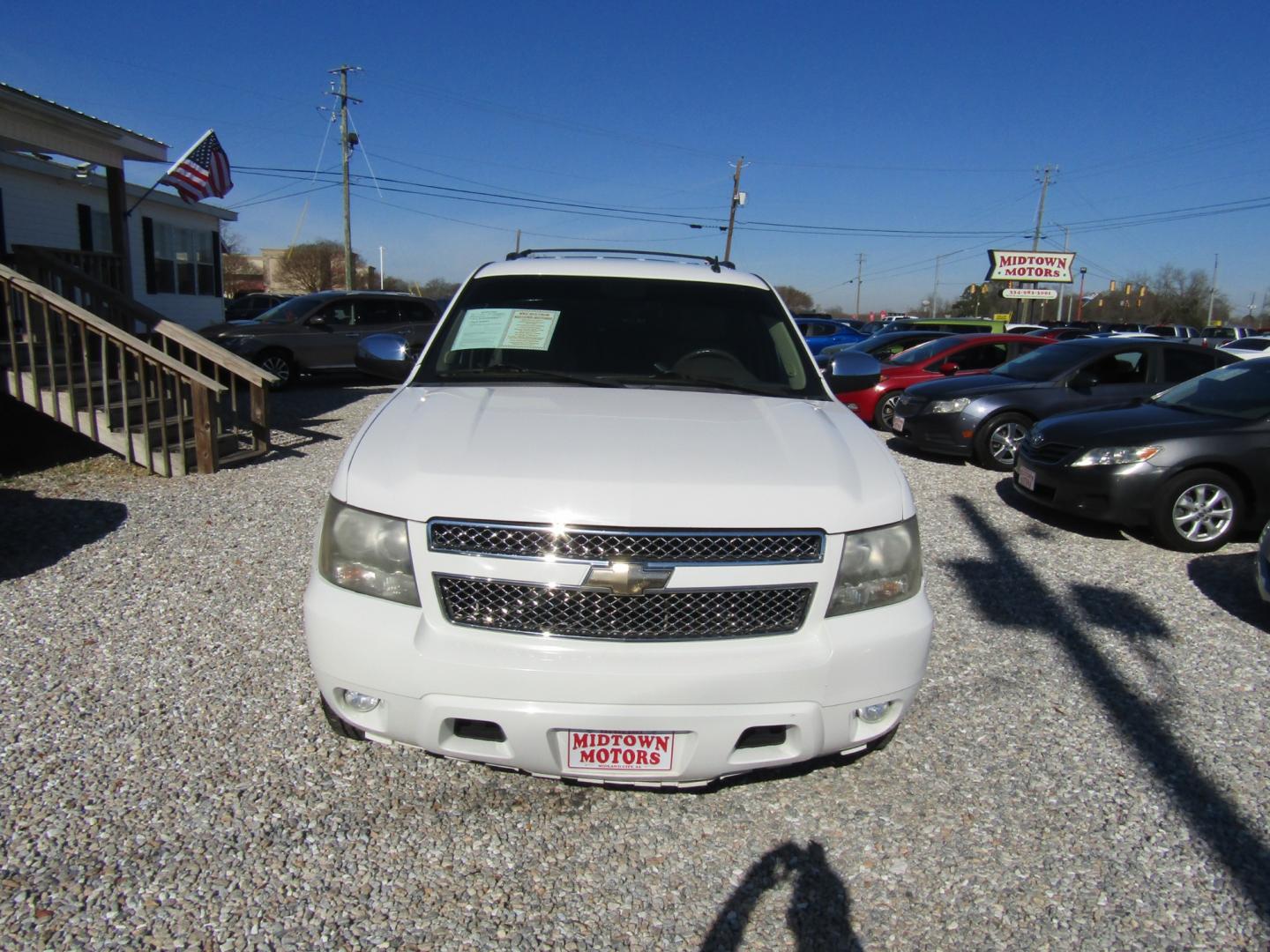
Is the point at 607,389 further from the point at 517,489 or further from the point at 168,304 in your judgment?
the point at 168,304

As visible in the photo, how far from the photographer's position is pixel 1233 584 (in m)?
5.49

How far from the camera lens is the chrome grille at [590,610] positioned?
7.69ft

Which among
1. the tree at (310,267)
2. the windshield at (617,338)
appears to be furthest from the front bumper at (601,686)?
the tree at (310,267)

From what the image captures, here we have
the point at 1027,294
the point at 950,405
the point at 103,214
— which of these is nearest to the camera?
the point at 950,405

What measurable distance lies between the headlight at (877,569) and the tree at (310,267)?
57.1 metres

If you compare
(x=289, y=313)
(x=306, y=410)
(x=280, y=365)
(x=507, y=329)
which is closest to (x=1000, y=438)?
(x=507, y=329)

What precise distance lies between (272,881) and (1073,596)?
180 inches

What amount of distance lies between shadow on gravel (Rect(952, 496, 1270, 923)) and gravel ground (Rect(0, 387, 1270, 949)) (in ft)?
0.05

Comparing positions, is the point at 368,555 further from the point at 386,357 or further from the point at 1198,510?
the point at 1198,510

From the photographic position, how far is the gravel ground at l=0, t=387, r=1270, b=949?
234 centimetres

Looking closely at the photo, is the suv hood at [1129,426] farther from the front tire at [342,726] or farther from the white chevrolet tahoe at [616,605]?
the front tire at [342,726]

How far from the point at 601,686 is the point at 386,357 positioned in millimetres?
2474

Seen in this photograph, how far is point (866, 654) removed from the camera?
2416 millimetres

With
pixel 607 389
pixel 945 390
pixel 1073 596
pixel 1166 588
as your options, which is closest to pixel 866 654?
pixel 607 389
